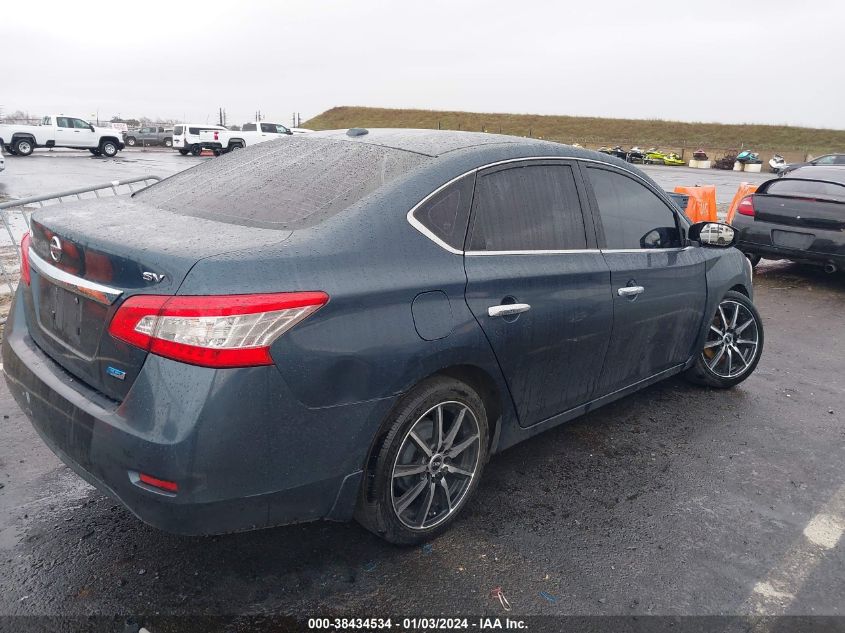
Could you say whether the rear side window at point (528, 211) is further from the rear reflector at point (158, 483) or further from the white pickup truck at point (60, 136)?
the white pickup truck at point (60, 136)

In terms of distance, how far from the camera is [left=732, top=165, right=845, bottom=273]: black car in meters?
8.23

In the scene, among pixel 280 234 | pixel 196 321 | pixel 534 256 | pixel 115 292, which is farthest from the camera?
pixel 534 256

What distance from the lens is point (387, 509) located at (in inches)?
110

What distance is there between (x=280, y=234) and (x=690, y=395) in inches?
138

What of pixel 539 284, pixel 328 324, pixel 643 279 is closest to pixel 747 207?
pixel 643 279

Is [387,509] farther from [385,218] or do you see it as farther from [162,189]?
[162,189]

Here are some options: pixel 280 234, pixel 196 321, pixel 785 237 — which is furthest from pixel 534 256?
pixel 785 237

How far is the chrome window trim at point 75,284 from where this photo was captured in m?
2.39

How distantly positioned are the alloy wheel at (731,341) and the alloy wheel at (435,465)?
244 cm

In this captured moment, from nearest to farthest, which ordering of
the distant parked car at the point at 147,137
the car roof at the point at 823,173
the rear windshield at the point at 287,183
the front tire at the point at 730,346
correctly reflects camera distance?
the rear windshield at the point at 287,183 < the front tire at the point at 730,346 < the car roof at the point at 823,173 < the distant parked car at the point at 147,137

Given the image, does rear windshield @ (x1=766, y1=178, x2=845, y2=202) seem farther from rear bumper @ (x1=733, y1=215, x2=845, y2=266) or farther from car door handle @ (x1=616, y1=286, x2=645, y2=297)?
car door handle @ (x1=616, y1=286, x2=645, y2=297)

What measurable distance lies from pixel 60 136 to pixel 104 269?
33361 millimetres

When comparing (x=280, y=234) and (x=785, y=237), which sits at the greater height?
(x=280, y=234)

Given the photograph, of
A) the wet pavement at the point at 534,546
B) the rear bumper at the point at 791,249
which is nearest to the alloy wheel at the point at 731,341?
the wet pavement at the point at 534,546
